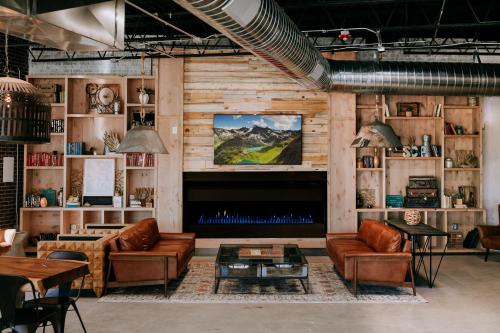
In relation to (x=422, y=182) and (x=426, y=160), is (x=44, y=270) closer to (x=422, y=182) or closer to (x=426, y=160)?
(x=422, y=182)

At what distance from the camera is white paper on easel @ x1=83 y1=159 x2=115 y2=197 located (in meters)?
9.09

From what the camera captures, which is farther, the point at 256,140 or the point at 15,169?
the point at 15,169

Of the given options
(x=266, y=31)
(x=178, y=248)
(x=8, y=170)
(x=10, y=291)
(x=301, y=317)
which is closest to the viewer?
(x=10, y=291)

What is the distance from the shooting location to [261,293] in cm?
620

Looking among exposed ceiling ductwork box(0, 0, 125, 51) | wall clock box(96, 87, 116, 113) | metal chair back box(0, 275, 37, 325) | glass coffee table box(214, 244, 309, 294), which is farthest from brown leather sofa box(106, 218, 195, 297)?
wall clock box(96, 87, 116, 113)

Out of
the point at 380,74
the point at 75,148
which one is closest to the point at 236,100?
the point at 380,74

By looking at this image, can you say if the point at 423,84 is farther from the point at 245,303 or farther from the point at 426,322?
the point at 245,303

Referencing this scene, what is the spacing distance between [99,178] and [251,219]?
3.10 meters

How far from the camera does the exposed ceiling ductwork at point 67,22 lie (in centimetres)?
222

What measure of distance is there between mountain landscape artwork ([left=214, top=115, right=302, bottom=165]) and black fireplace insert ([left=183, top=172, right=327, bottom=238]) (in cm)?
29

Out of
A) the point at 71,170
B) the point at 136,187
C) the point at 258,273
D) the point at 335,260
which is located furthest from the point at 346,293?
the point at 71,170

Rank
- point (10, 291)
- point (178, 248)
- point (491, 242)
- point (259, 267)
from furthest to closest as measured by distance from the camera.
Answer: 1. point (491, 242)
2. point (178, 248)
3. point (259, 267)
4. point (10, 291)

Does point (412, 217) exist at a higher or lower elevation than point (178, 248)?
higher

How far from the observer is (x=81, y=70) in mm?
10047
